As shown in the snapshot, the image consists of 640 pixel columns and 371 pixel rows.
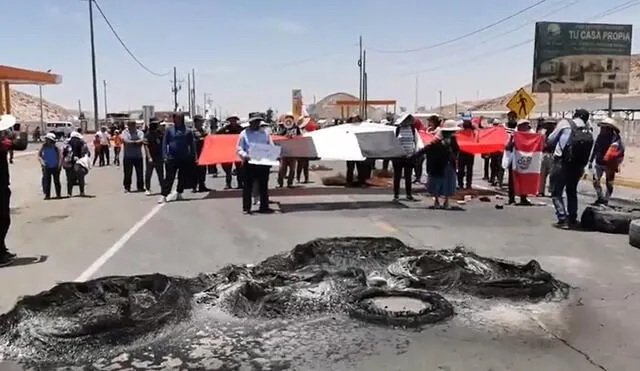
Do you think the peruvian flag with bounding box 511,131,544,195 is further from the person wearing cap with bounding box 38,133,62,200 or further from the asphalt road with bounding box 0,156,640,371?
the person wearing cap with bounding box 38,133,62,200

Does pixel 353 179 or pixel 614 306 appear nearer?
pixel 614 306

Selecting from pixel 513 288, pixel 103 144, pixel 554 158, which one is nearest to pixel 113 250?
pixel 513 288

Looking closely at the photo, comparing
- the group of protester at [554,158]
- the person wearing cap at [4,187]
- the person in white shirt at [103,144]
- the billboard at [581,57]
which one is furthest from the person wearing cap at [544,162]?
the person in white shirt at [103,144]

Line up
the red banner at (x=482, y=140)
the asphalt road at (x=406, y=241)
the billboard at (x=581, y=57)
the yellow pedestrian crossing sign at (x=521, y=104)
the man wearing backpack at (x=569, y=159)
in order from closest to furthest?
the asphalt road at (x=406, y=241) → the man wearing backpack at (x=569, y=159) → the red banner at (x=482, y=140) → the yellow pedestrian crossing sign at (x=521, y=104) → the billboard at (x=581, y=57)

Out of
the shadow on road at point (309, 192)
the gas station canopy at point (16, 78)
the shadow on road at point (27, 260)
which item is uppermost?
the gas station canopy at point (16, 78)

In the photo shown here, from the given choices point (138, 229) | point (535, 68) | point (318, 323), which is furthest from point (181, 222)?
point (535, 68)

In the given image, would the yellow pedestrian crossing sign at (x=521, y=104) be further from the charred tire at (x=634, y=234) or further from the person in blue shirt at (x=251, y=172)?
the charred tire at (x=634, y=234)

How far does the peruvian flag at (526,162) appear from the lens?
14.3 meters

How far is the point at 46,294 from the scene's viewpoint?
646 cm

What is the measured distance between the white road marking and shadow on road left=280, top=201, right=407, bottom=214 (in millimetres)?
2526

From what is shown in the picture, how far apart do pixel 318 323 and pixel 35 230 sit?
7.40m

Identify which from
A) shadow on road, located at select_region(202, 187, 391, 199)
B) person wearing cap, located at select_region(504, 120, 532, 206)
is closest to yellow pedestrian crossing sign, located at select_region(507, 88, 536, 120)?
shadow on road, located at select_region(202, 187, 391, 199)

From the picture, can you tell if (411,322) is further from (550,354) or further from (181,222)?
(181,222)

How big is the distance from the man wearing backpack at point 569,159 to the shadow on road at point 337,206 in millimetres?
3250
